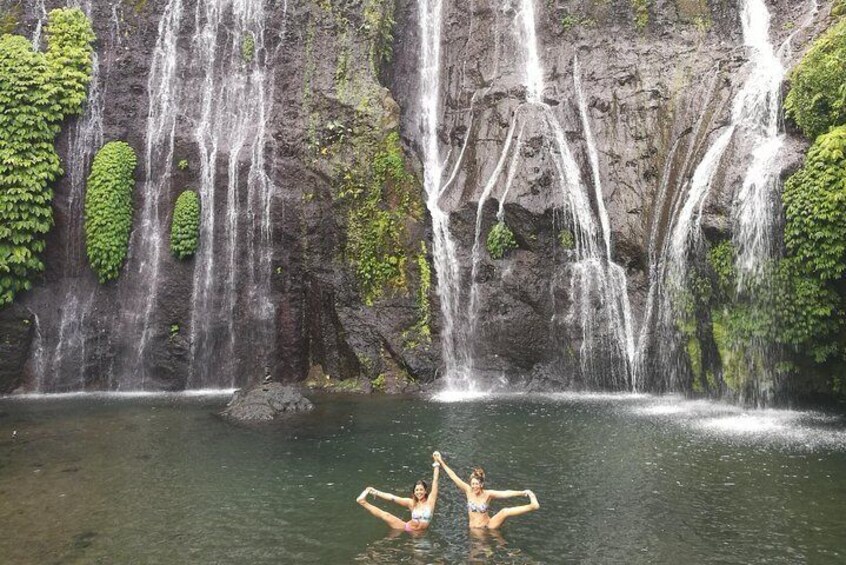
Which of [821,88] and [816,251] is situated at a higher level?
[821,88]

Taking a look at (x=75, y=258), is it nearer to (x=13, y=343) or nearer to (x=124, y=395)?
(x=13, y=343)

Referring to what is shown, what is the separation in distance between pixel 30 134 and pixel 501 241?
51.4 ft

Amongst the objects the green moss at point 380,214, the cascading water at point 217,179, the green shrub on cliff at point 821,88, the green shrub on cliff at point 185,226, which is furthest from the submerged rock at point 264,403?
the green shrub on cliff at point 821,88

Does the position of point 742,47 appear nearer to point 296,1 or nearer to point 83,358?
point 296,1

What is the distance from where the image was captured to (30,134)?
22234 millimetres

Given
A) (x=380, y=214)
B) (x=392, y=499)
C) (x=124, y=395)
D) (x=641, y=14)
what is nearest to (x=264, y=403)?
(x=124, y=395)

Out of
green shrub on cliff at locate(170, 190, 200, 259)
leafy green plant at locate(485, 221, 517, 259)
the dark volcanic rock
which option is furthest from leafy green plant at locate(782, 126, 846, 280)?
the dark volcanic rock

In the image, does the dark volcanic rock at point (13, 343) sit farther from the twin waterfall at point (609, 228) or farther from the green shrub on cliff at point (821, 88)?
the green shrub on cliff at point (821, 88)

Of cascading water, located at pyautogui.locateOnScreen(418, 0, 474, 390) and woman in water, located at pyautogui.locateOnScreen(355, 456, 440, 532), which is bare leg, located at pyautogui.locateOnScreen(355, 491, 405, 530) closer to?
woman in water, located at pyautogui.locateOnScreen(355, 456, 440, 532)

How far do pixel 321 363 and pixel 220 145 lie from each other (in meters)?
8.51

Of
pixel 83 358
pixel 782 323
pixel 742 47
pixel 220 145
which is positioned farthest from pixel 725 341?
pixel 83 358

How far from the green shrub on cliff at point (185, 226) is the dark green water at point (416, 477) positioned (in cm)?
677

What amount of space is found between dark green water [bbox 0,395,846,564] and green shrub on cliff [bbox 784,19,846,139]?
7.22 metres

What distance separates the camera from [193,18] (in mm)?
25672
